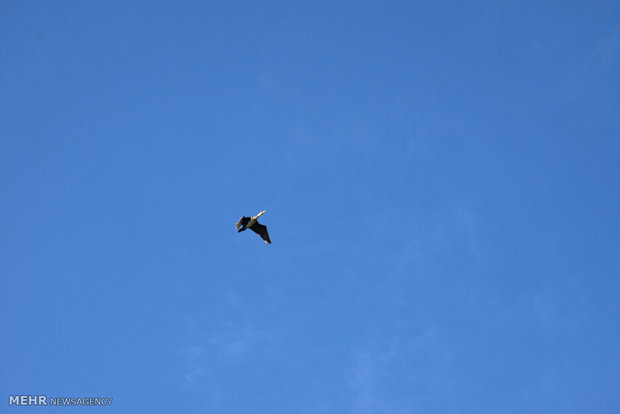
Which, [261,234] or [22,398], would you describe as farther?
[22,398]

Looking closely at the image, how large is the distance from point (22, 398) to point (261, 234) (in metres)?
43.0

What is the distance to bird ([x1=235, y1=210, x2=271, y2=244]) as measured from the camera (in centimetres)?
7600

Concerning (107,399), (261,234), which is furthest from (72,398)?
(261,234)

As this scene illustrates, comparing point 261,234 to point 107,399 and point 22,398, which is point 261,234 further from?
point 22,398

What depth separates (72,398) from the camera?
88.4m

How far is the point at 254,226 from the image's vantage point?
7800 centimetres

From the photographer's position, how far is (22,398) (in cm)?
8719

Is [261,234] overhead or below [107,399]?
overhead

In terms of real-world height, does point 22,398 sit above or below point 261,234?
below

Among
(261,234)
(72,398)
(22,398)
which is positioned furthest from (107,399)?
(261,234)

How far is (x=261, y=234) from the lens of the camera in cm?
7906

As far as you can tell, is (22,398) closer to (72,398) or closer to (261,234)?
(72,398)

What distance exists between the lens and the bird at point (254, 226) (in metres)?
76.0

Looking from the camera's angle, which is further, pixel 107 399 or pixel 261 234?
pixel 107 399
